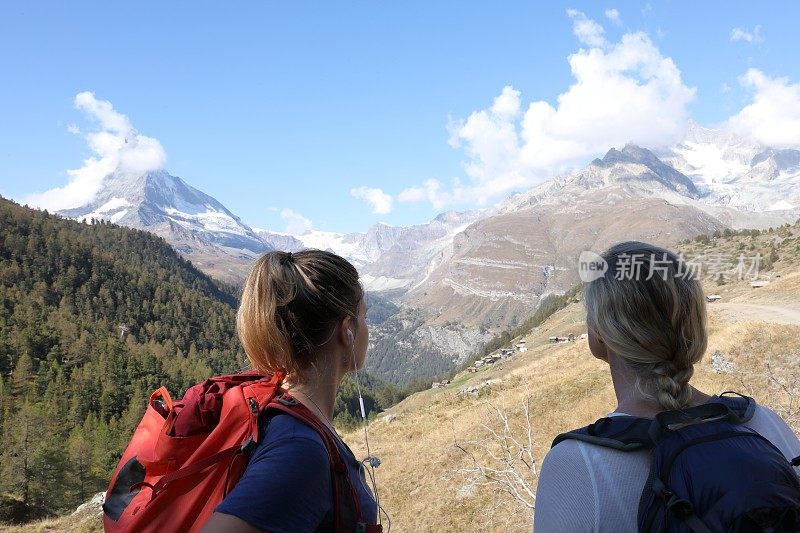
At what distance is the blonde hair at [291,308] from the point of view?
7.38 feet

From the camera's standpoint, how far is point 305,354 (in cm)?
233

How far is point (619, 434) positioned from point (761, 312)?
98.8 ft

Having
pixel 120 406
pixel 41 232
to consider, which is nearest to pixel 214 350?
pixel 120 406

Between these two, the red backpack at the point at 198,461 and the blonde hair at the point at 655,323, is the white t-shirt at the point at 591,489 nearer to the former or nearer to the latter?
the blonde hair at the point at 655,323

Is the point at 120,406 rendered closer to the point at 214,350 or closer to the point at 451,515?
the point at 214,350

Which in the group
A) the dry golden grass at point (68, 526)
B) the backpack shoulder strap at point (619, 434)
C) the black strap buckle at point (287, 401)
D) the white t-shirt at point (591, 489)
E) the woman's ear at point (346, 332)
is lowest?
the dry golden grass at point (68, 526)

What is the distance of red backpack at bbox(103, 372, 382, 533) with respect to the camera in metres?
1.83

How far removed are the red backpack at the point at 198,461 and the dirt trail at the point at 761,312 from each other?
25396 mm

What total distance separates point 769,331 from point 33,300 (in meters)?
152

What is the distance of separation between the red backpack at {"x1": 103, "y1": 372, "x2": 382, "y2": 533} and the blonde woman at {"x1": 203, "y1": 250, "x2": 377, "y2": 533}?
0.06 m

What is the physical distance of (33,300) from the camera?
12469cm

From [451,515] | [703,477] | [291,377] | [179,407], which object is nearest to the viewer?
[703,477]

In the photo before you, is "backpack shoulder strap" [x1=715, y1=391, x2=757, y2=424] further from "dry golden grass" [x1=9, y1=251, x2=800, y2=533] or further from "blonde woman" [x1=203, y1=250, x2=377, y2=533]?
"dry golden grass" [x1=9, y1=251, x2=800, y2=533]

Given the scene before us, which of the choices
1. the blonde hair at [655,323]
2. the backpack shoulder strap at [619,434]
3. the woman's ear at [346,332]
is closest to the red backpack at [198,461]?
the woman's ear at [346,332]
